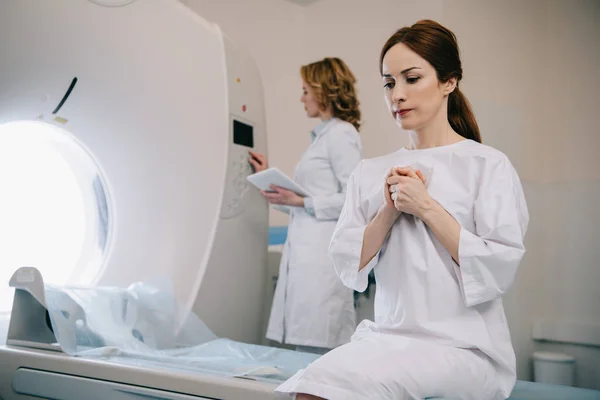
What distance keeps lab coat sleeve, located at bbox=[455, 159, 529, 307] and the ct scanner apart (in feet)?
3.38

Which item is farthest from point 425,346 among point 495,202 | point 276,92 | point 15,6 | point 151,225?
point 276,92

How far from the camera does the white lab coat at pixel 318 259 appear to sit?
2105 mm

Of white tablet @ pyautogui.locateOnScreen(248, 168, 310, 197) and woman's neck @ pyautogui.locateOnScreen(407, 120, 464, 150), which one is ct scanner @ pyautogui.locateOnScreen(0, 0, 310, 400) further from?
woman's neck @ pyautogui.locateOnScreen(407, 120, 464, 150)

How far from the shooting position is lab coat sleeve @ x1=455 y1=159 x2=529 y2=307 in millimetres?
1106

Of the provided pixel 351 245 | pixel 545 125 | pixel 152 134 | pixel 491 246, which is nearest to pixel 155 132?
pixel 152 134

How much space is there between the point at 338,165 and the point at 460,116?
88 centimetres

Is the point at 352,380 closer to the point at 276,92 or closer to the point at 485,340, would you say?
the point at 485,340

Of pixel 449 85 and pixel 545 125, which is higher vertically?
pixel 545 125

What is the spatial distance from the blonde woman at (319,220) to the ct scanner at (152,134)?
0.12m

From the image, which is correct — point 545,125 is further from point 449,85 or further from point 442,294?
point 442,294

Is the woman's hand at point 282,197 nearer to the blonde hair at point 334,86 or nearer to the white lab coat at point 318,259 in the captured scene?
the white lab coat at point 318,259

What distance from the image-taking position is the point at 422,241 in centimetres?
119

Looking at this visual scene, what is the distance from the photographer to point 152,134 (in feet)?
6.57

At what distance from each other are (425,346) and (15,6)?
144cm
